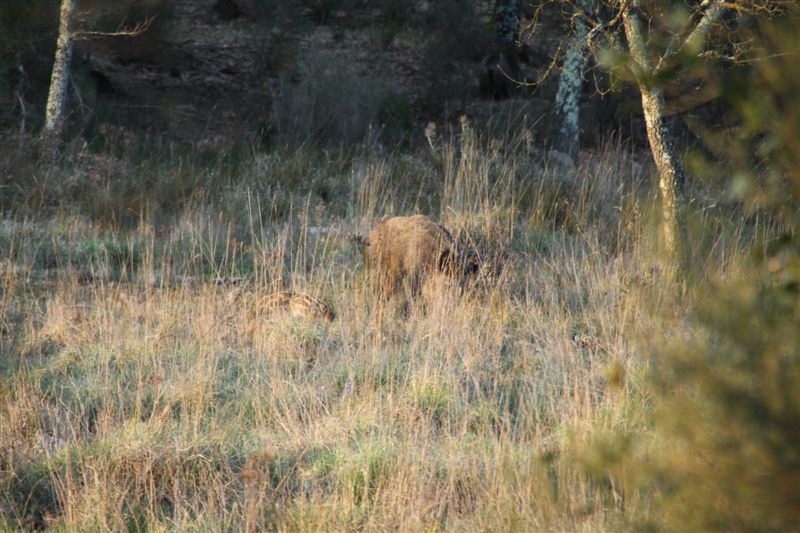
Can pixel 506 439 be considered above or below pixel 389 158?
below

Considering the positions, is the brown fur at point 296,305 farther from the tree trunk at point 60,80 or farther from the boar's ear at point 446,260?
the tree trunk at point 60,80

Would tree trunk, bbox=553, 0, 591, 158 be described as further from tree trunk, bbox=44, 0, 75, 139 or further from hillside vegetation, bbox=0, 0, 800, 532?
tree trunk, bbox=44, 0, 75, 139

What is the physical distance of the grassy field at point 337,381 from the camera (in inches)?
118

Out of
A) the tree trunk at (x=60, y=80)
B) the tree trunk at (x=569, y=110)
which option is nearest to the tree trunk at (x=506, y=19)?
the tree trunk at (x=569, y=110)

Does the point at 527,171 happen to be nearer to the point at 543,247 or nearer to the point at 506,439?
the point at 543,247

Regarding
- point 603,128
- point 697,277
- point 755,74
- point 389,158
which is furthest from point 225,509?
point 603,128

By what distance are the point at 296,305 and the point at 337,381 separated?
3.37ft

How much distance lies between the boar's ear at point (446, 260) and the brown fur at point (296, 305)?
0.76m

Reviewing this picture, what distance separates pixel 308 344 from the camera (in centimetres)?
494

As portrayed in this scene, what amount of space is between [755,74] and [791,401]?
0.63 metres

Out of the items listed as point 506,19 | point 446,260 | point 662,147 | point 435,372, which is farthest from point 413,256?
point 506,19

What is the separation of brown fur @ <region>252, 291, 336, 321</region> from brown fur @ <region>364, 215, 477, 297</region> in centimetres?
40

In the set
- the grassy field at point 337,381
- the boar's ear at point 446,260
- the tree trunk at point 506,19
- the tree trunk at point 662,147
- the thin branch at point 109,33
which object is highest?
the tree trunk at point 506,19

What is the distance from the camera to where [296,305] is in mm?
5316
